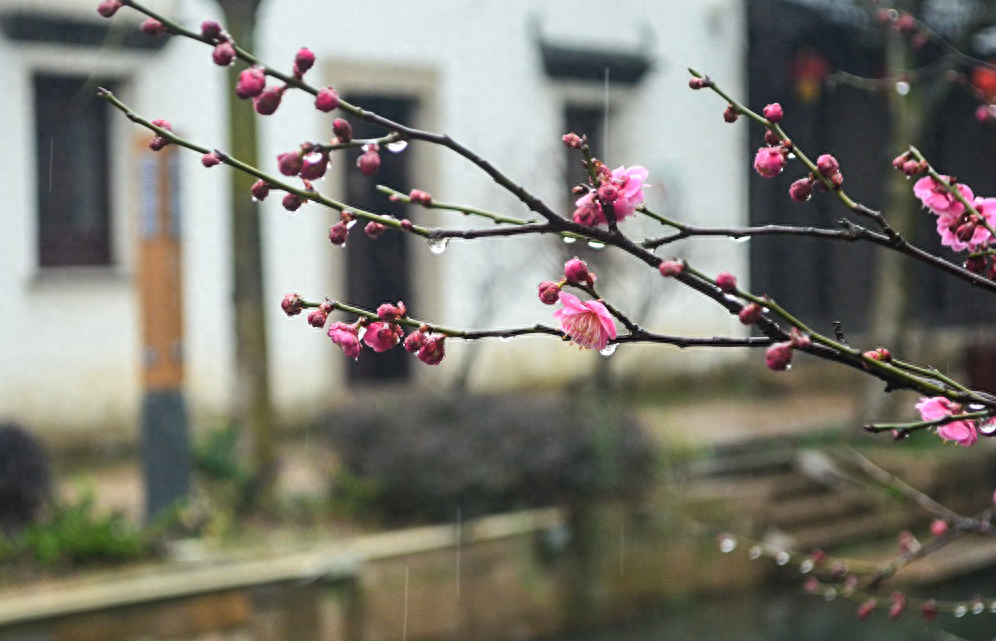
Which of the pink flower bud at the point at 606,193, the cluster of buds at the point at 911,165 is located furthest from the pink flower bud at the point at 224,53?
the cluster of buds at the point at 911,165

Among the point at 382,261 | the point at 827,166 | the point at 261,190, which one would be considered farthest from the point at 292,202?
the point at 382,261

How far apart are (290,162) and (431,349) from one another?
9.3 inches

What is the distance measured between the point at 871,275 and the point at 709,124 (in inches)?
106

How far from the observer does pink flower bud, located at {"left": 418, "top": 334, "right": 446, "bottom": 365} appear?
43.8 inches

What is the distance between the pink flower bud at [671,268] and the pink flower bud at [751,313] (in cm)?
6

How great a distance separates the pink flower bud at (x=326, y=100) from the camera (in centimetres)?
99

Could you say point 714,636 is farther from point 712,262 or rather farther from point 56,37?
point 56,37

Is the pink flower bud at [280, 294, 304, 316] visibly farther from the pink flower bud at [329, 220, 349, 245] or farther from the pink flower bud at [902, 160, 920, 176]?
the pink flower bud at [902, 160, 920, 176]

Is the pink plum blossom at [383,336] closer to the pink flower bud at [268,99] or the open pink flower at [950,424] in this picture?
the pink flower bud at [268,99]

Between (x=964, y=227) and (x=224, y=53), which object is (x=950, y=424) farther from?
(x=224, y=53)

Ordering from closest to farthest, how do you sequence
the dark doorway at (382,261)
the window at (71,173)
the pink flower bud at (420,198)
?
the pink flower bud at (420,198)
the window at (71,173)
the dark doorway at (382,261)

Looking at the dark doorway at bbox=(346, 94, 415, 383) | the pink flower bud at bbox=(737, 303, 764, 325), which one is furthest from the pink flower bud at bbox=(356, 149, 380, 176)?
the dark doorway at bbox=(346, 94, 415, 383)

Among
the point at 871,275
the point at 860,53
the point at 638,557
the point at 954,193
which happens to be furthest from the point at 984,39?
the point at 954,193

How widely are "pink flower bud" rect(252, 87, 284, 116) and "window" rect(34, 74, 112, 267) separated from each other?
21.8 feet
